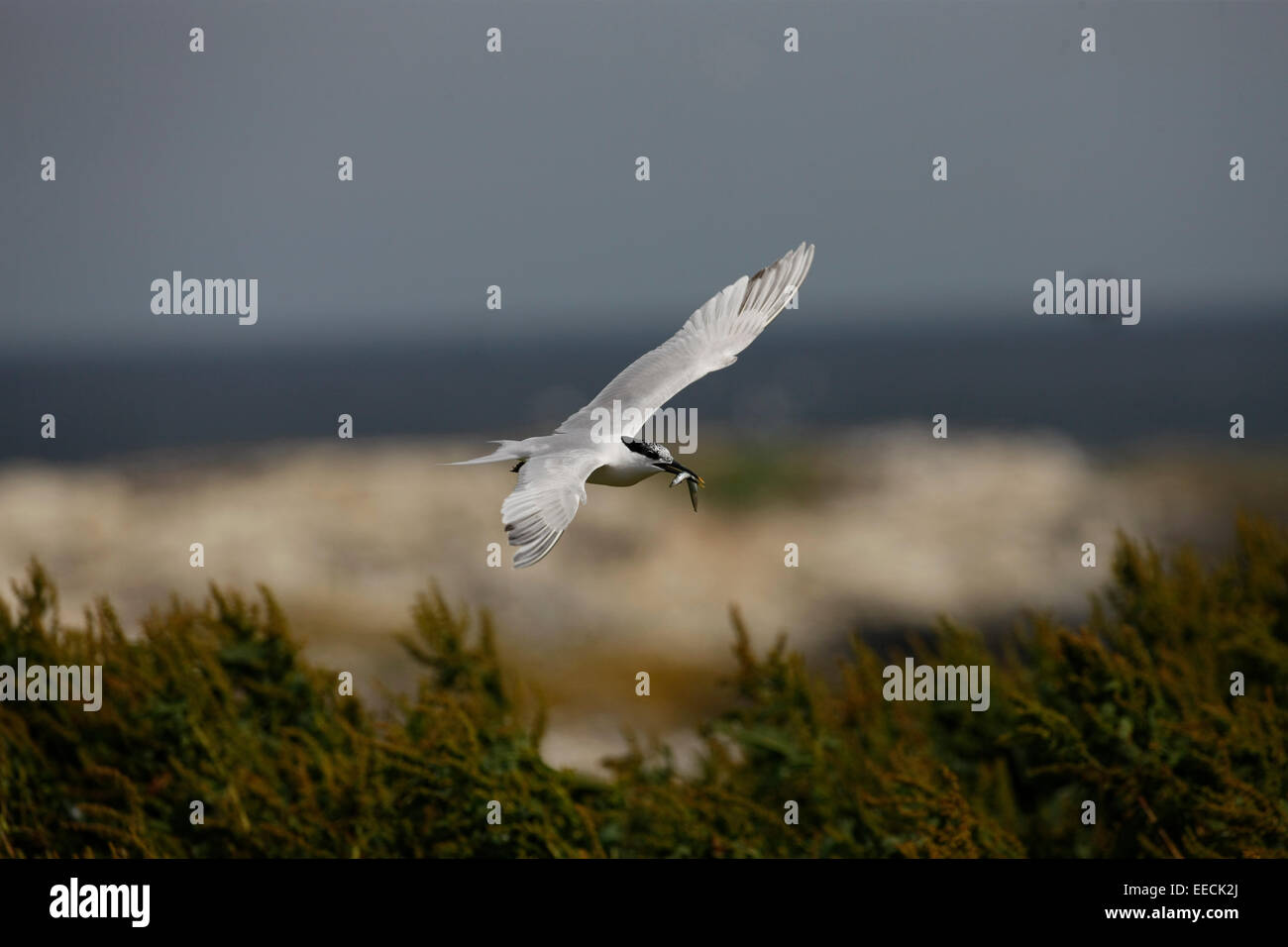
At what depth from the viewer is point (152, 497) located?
43094 millimetres

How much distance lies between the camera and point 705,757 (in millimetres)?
9438

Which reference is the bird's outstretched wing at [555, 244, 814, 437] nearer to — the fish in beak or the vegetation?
the fish in beak

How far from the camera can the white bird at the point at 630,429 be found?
12.4ft

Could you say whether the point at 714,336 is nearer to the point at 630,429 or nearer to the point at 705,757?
the point at 630,429

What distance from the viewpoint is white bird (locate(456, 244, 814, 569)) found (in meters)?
3.78

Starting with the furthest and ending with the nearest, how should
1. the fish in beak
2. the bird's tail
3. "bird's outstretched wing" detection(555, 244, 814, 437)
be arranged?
"bird's outstretched wing" detection(555, 244, 814, 437) → the fish in beak → the bird's tail

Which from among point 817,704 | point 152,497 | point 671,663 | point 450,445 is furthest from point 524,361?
point 817,704

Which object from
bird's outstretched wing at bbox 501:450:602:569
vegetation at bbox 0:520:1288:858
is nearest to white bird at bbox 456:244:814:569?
bird's outstretched wing at bbox 501:450:602:569

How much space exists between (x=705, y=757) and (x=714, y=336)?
463cm

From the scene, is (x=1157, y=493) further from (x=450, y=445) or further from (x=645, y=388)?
(x=645, y=388)

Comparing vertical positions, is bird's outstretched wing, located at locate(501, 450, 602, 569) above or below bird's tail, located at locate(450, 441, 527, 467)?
below

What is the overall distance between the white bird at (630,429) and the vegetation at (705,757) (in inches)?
95.9

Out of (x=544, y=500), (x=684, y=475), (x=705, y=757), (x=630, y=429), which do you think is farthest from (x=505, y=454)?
(x=705, y=757)
